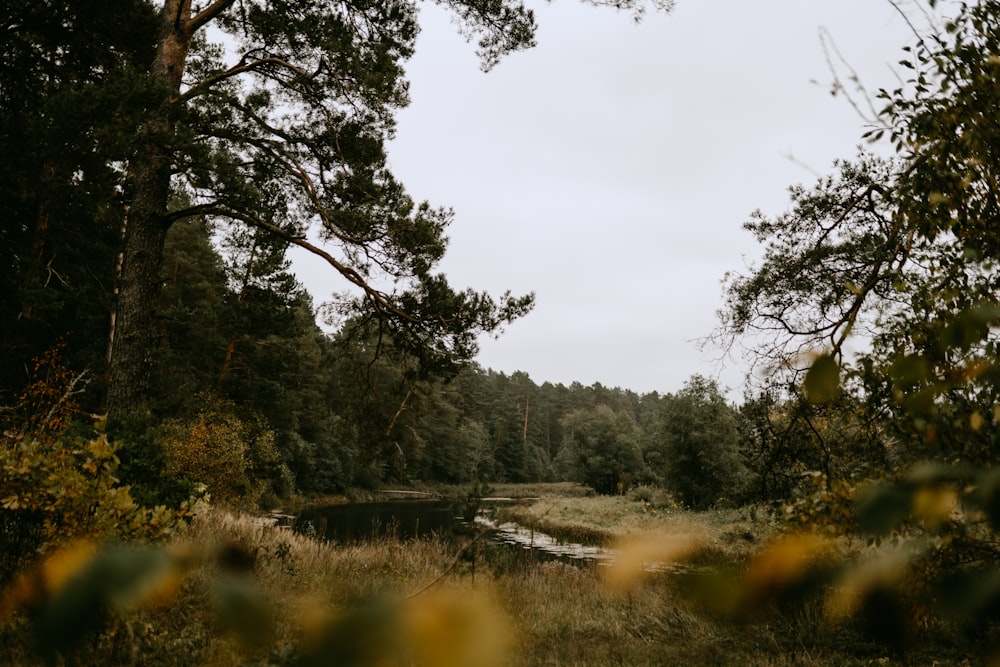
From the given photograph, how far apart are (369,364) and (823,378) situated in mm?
8603

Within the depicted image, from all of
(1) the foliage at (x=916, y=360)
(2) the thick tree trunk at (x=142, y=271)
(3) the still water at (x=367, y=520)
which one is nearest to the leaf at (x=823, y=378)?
(1) the foliage at (x=916, y=360)

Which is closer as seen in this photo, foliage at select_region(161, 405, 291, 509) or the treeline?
the treeline

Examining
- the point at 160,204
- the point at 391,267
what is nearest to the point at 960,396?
the point at 391,267

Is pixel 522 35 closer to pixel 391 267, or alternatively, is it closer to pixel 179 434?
pixel 391 267

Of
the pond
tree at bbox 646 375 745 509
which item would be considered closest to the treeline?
tree at bbox 646 375 745 509

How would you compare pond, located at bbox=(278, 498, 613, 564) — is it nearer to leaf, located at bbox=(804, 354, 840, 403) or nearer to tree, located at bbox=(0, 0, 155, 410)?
leaf, located at bbox=(804, 354, 840, 403)

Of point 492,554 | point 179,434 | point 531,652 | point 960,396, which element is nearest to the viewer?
point 960,396

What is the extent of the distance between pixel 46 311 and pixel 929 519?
818 inches

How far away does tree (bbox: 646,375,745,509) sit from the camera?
2617 cm

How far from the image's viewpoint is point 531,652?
5.64 m

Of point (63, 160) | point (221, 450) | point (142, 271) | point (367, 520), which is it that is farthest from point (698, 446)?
point (63, 160)

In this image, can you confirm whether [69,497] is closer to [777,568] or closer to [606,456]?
Result: [777,568]

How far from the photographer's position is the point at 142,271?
794 centimetres

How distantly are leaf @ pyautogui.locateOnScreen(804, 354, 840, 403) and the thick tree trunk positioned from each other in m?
8.37
